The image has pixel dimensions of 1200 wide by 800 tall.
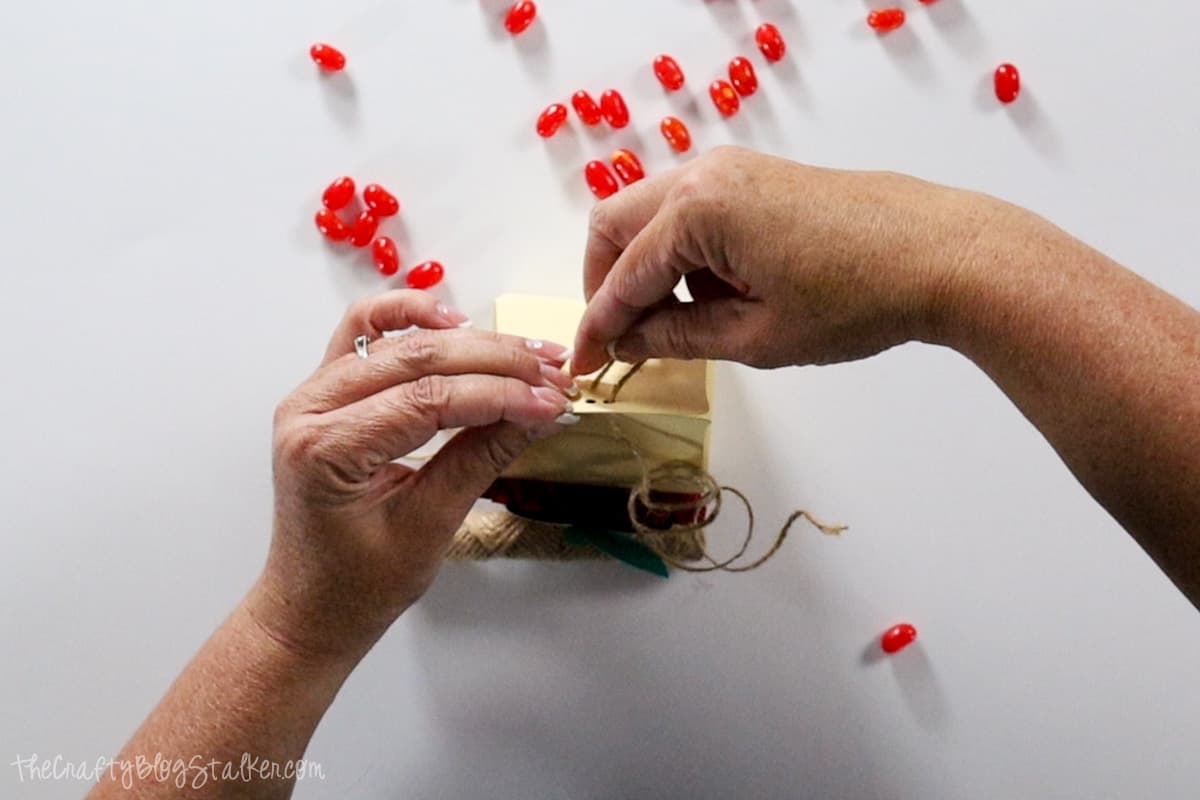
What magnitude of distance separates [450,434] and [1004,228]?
1.74 ft

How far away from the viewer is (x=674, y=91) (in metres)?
1.00

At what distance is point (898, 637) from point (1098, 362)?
429 millimetres

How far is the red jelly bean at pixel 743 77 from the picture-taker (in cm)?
99

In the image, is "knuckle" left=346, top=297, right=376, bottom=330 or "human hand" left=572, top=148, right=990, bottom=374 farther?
"knuckle" left=346, top=297, right=376, bottom=330

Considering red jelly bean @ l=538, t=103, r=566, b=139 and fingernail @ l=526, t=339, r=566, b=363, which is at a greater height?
red jelly bean @ l=538, t=103, r=566, b=139

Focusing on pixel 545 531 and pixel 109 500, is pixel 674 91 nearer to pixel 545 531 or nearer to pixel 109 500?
pixel 545 531

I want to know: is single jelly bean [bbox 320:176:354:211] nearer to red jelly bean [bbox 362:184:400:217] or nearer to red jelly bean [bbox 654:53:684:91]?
red jelly bean [bbox 362:184:400:217]

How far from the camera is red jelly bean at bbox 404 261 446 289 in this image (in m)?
1.00

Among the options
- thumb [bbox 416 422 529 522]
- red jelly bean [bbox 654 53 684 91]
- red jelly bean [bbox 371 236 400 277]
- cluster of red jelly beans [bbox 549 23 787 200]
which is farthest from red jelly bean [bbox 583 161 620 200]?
thumb [bbox 416 422 529 522]

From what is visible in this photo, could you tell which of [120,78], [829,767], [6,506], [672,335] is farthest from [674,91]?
[6,506]

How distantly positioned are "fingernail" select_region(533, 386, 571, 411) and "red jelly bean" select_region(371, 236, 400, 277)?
30cm

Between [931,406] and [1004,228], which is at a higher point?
[1004,228]

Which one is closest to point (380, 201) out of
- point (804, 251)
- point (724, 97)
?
point (724, 97)

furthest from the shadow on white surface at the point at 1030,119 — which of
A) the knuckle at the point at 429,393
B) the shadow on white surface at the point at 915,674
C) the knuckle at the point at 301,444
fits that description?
the knuckle at the point at 301,444
